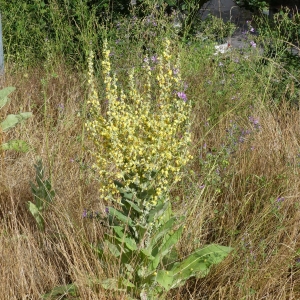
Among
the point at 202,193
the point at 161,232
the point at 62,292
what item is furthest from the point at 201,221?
the point at 62,292

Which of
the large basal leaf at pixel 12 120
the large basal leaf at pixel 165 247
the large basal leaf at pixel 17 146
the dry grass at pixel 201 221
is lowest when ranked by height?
the dry grass at pixel 201 221

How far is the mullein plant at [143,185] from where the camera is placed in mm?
2354

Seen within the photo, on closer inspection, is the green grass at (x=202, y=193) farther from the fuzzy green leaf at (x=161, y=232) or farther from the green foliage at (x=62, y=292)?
the fuzzy green leaf at (x=161, y=232)

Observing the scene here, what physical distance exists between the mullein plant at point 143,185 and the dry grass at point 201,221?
0.12m

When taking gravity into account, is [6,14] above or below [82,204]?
above

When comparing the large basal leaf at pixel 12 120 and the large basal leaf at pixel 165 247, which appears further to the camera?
the large basal leaf at pixel 12 120

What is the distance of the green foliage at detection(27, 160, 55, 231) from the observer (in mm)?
2973

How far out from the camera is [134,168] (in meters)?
2.35

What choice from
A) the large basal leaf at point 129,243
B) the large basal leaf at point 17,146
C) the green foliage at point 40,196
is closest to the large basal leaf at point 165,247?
the large basal leaf at point 129,243

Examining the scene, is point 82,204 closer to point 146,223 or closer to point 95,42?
point 146,223

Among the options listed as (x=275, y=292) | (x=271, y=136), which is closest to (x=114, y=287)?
(x=275, y=292)

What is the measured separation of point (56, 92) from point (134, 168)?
2.81m

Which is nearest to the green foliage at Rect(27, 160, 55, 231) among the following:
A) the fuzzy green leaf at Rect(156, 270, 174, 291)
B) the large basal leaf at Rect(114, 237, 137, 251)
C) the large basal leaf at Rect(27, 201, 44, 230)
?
the large basal leaf at Rect(27, 201, 44, 230)

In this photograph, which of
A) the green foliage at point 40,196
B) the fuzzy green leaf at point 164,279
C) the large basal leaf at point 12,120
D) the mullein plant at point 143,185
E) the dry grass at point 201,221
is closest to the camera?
the mullein plant at point 143,185
